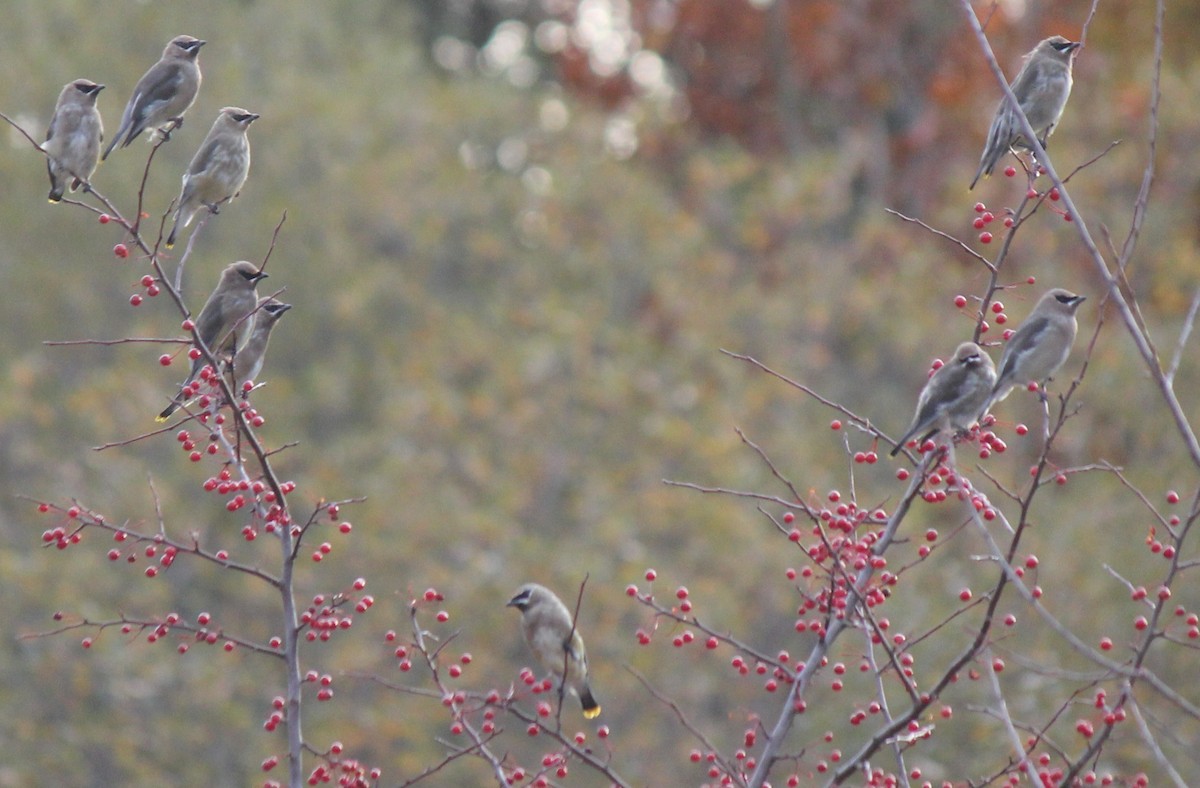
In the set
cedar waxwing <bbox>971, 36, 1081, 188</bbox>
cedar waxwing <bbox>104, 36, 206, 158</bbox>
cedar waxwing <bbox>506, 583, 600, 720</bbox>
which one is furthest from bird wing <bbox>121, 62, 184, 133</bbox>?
cedar waxwing <bbox>971, 36, 1081, 188</bbox>

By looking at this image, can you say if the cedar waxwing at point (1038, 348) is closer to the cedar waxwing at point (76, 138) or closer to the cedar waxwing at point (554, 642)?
the cedar waxwing at point (554, 642)

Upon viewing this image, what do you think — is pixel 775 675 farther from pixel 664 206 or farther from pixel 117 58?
pixel 117 58

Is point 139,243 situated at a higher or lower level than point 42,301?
higher

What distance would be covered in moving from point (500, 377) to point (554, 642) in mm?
6939

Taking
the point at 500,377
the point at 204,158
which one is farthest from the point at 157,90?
the point at 500,377

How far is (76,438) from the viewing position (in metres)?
13.4

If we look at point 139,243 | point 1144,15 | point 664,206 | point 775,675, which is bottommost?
point 664,206

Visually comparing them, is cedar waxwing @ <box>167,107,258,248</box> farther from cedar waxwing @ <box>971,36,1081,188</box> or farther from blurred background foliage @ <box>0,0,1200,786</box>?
blurred background foliage @ <box>0,0,1200,786</box>

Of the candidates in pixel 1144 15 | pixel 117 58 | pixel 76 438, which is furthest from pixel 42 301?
pixel 1144 15

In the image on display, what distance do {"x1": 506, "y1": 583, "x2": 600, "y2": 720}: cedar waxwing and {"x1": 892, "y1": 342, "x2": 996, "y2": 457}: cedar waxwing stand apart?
162 cm

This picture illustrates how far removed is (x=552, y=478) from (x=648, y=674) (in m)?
2.14

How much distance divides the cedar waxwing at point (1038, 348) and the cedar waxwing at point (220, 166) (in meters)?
2.81

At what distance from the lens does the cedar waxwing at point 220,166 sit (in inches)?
247

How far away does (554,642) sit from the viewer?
20.9 ft
